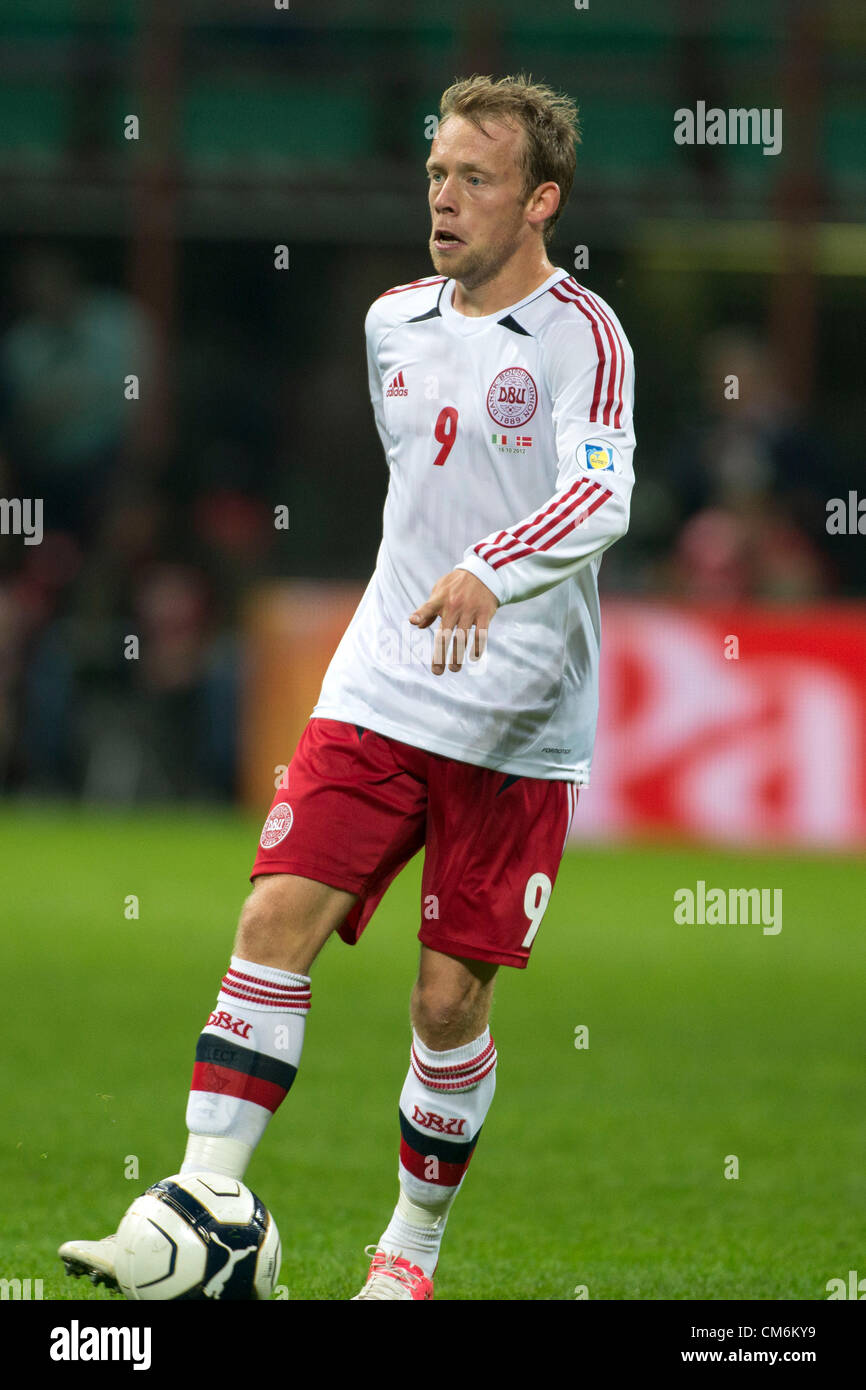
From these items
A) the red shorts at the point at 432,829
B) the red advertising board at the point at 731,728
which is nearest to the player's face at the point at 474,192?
the red shorts at the point at 432,829

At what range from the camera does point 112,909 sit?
976cm

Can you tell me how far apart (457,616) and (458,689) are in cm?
51

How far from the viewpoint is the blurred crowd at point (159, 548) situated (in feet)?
42.5

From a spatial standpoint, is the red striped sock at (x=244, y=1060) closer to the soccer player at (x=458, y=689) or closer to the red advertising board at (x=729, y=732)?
the soccer player at (x=458, y=689)

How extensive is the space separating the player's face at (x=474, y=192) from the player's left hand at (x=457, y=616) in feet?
2.53

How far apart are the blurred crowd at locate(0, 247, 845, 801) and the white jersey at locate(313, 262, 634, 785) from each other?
28.1ft

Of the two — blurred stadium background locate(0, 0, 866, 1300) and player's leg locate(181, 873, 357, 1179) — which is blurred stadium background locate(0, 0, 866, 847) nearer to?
blurred stadium background locate(0, 0, 866, 1300)

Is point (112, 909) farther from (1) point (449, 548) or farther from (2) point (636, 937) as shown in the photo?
(1) point (449, 548)

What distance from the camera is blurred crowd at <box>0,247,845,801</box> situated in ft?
42.5

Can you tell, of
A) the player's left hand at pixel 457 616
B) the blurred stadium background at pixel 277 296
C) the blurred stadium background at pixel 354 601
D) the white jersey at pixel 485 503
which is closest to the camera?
the player's left hand at pixel 457 616

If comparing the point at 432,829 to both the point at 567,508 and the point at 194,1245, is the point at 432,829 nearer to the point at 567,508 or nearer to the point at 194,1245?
the point at 567,508

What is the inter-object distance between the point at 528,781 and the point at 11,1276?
4.56 feet

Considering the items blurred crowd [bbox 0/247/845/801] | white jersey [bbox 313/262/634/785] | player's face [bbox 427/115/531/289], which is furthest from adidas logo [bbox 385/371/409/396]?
blurred crowd [bbox 0/247/845/801]

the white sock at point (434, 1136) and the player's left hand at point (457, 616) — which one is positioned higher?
the player's left hand at point (457, 616)
